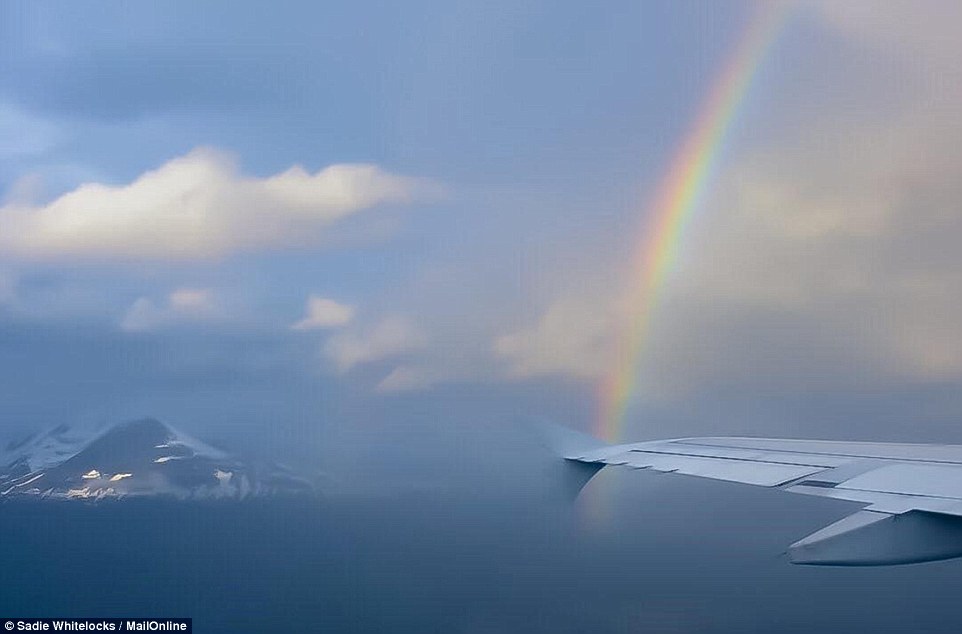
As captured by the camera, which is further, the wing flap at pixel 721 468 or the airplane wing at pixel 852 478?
the wing flap at pixel 721 468

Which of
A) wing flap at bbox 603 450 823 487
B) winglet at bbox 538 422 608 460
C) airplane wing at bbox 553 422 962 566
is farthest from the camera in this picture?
winglet at bbox 538 422 608 460

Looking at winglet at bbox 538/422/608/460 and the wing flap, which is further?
winglet at bbox 538/422/608/460

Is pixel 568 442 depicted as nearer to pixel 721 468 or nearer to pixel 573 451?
pixel 573 451

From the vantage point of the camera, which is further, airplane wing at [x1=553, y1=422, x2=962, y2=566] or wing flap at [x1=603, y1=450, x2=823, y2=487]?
wing flap at [x1=603, y1=450, x2=823, y2=487]

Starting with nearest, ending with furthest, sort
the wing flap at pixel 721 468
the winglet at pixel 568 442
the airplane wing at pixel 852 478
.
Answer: the airplane wing at pixel 852 478 < the wing flap at pixel 721 468 < the winglet at pixel 568 442

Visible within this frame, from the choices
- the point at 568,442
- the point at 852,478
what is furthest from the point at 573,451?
the point at 852,478

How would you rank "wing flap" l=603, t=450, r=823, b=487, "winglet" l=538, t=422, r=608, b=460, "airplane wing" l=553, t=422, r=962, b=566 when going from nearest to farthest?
"airplane wing" l=553, t=422, r=962, b=566
"wing flap" l=603, t=450, r=823, b=487
"winglet" l=538, t=422, r=608, b=460

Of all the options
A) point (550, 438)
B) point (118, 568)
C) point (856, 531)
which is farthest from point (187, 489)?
point (856, 531)

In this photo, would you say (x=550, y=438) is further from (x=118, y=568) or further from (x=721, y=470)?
(x=118, y=568)
